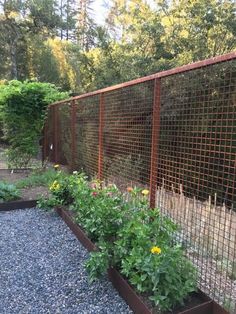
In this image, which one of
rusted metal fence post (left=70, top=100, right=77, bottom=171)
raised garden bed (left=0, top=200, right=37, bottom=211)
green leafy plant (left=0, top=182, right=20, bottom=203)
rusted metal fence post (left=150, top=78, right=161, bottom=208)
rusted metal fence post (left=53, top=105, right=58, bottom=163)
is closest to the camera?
rusted metal fence post (left=150, top=78, right=161, bottom=208)

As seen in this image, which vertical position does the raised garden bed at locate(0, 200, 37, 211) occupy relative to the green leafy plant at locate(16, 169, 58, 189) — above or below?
below

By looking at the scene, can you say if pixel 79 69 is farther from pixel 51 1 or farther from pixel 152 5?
pixel 51 1

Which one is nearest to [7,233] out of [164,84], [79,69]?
[164,84]

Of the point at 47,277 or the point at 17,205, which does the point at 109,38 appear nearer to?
the point at 17,205

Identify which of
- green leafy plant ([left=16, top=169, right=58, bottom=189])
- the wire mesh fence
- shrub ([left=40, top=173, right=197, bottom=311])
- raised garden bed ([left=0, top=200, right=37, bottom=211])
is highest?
the wire mesh fence

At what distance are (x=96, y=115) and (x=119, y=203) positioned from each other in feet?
6.69

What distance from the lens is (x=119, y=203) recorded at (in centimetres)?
319

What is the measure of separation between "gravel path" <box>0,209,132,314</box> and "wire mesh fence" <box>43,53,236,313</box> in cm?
81

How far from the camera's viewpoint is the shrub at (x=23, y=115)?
7.57 meters

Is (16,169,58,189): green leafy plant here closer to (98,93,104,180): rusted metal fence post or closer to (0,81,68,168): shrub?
(0,81,68,168): shrub

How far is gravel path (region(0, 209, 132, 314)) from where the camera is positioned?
233 centimetres

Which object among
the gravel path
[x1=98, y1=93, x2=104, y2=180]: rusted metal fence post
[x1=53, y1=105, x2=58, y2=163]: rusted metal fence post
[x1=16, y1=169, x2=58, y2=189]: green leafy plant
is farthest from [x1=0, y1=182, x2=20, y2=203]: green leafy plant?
[x1=53, y1=105, x2=58, y2=163]: rusted metal fence post

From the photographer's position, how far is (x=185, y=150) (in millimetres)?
3211

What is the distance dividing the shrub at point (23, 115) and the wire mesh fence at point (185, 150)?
9.41 ft
